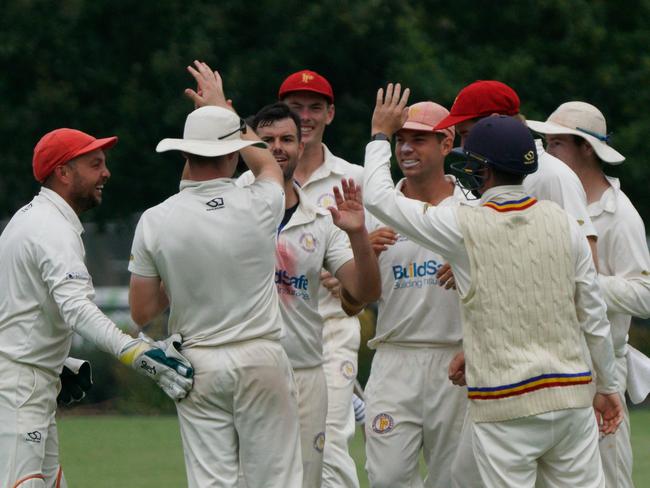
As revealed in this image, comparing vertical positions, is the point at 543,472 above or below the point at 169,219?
below

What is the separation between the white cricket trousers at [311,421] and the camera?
7.40 m

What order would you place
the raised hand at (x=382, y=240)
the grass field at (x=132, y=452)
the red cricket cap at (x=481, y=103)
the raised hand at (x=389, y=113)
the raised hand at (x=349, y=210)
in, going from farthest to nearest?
the grass field at (x=132, y=452) → the raised hand at (x=382, y=240) → the red cricket cap at (x=481, y=103) → the raised hand at (x=349, y=210) → the raised hand at (x=389, y=113)

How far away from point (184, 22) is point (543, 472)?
1512cm

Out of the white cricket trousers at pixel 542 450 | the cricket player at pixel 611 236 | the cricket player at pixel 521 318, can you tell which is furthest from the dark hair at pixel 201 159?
the cricket player at pixel 611 236

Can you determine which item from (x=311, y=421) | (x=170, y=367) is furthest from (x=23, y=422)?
(x=311, y=421)

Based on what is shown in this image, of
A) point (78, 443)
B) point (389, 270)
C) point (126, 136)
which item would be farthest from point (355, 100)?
point (389, 270)

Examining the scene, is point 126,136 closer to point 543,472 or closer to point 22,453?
point 22,453

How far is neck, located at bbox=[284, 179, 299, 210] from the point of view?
757cm

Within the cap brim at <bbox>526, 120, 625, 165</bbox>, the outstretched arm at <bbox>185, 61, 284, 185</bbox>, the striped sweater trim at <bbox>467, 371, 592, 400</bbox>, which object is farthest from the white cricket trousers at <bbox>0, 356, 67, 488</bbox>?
the cap brim at <bbox>526, 120, 625, 165</bbox>

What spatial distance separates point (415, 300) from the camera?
7.65 m

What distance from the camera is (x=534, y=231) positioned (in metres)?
6.17

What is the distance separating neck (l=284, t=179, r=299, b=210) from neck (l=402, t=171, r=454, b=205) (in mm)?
703

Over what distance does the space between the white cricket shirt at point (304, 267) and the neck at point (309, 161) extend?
55.1 inches

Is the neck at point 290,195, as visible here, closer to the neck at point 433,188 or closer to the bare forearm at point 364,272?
the bare forearm at point 364,272
